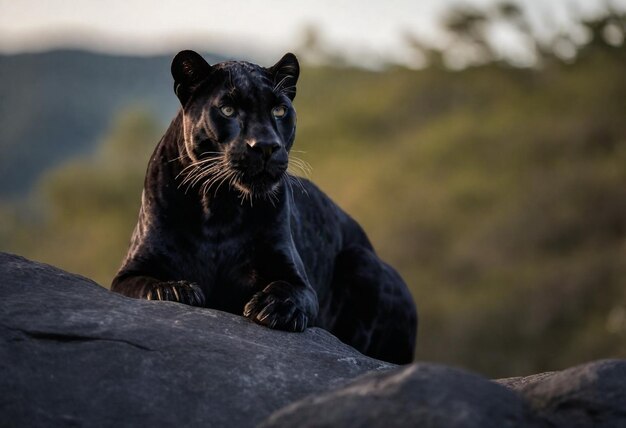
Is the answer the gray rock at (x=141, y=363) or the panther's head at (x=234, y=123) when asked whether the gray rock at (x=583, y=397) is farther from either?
the panther's head at (x=234, y=123)

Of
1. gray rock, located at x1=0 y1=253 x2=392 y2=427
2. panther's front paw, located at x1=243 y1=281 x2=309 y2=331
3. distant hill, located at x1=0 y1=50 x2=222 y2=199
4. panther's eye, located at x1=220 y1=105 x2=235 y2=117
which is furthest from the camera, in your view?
distant hill, located at x1=0 y1=50 x2=222 y2=199

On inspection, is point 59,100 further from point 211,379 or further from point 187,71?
point 211,379

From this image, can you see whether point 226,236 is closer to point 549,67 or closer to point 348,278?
point 348,278

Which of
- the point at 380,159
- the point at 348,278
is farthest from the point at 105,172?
the point at 348,278

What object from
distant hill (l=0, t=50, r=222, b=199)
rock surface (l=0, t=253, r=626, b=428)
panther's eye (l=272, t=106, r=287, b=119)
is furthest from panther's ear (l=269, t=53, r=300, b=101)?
distant hill (l=0, t=50, r=222, b=199)

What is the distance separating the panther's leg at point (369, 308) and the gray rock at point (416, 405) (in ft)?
11.6

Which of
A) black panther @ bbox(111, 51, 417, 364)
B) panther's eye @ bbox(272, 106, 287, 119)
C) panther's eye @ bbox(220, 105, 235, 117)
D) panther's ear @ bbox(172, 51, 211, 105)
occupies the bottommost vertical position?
black panther @ bbox(111, 51, 417, 364)

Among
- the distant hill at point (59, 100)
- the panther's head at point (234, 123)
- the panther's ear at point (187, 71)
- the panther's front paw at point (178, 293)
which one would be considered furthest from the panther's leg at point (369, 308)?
the distant hill at point (59, 100)

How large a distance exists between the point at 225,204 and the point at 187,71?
33.4 inches

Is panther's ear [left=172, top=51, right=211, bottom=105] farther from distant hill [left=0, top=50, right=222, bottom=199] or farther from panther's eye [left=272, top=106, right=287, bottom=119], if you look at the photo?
distant hill [left=0, top=50, right=222, bottom=199]

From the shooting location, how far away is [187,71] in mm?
6461

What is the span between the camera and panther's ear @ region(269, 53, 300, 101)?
6625 millimetres

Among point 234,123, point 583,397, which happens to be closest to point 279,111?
point 234,123

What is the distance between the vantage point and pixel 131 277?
6.43m
